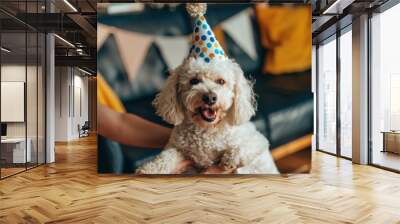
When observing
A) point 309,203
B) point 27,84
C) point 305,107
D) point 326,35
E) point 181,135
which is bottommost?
point 309,203

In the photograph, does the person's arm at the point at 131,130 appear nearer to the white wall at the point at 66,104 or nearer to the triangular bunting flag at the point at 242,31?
the triangular bunting flag at the point at 242,31

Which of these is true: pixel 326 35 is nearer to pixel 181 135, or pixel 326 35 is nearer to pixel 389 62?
pixel 389 62

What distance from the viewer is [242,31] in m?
5.55

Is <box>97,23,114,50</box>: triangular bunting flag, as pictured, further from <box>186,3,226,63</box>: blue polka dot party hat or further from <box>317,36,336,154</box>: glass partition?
<box>317,36,336,154</box>: glass partition

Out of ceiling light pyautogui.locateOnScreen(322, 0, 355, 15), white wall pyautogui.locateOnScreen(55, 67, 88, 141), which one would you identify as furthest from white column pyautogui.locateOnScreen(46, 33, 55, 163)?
white wall pyautogui.locateOnScreen(55, 67, 88, 141)

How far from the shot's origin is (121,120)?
551 cm

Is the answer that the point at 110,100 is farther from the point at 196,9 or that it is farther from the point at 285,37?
the point at 285,37

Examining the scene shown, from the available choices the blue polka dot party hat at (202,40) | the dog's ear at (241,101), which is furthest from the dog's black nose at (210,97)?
the blue polka dot party hat at (202,40)

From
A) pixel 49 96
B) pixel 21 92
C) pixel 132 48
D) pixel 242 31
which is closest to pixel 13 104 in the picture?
pixel 21 92

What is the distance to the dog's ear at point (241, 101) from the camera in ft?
17.4

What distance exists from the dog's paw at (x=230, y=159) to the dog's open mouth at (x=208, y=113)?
0.57 meters

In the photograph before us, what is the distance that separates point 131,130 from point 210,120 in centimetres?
123

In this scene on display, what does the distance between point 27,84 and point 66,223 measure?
3890mm

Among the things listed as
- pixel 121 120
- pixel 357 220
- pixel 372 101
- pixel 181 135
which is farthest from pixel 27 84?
pixel 372 101
